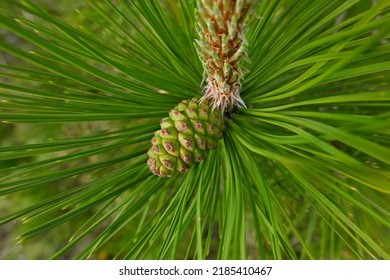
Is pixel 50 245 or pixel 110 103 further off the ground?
pixel 110 103

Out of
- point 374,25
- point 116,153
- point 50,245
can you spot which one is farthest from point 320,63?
point 50,245

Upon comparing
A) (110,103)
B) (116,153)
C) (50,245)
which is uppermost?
(110,103)

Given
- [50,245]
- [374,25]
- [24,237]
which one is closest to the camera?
[374,25]

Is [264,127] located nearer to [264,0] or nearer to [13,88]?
[264,0]
